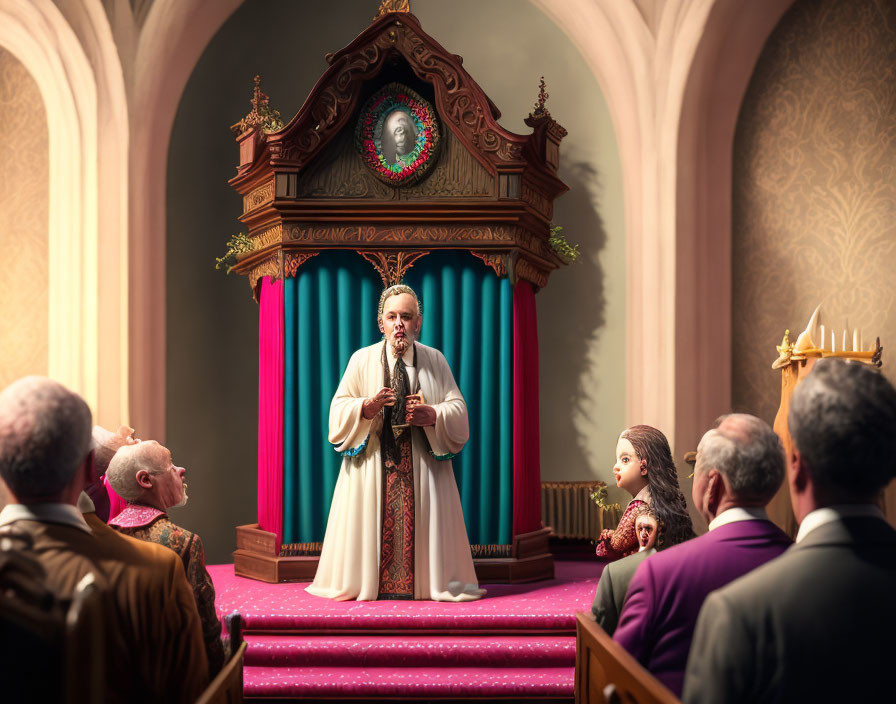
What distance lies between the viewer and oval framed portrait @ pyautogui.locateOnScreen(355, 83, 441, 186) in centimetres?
727

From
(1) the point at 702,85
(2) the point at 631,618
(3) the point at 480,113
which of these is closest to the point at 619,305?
(1) the point at 702,85

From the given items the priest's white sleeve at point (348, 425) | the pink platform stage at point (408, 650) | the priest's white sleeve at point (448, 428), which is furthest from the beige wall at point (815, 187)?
the priest's white sleeve at point (348, 425)

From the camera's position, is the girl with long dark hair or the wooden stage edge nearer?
the girl with long dark hair

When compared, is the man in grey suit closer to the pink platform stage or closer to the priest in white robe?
the pink platform stage

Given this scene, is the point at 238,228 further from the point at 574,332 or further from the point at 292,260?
the point at 574,332

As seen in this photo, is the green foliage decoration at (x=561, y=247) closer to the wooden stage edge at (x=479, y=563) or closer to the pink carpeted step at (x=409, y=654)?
the wooden stage edge at (x=479, y=563)

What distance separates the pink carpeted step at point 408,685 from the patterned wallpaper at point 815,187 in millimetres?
4056

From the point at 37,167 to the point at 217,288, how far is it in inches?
76.5

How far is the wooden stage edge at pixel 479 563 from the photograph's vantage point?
7.10 metres

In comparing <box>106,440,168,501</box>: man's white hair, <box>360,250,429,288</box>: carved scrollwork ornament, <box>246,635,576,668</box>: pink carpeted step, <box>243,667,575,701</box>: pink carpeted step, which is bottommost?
<box>243,667,575,701</box>: pink carpeted step

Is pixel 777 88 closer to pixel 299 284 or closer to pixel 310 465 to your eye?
pixel 299 284

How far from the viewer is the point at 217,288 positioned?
9297mm

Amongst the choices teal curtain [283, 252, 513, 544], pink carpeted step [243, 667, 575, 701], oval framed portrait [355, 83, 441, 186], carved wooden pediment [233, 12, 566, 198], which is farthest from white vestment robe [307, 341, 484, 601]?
carved wooden pediment [233, 12, 566, 198]

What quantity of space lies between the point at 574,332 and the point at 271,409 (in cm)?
312
